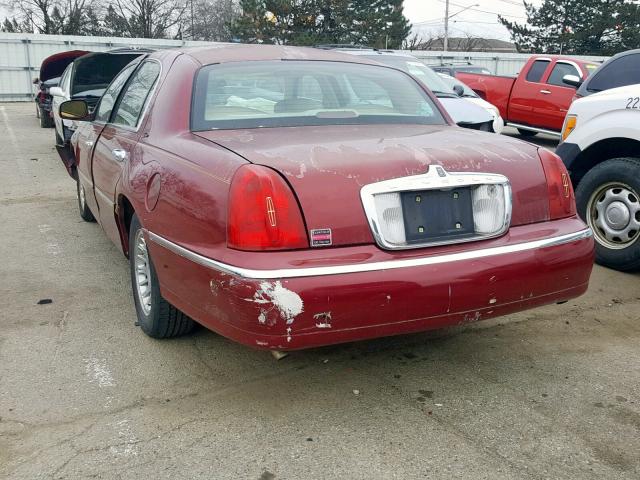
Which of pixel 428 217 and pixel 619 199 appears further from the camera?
pixel 619 199

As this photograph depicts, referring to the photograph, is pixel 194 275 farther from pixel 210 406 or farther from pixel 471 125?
pixel 471 125

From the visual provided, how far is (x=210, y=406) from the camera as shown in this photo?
3002mm

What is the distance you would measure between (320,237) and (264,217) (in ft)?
0.78

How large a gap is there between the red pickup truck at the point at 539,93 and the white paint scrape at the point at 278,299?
36.7ft

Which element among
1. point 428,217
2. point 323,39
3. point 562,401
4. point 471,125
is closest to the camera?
point 428,217

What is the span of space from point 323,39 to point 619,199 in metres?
38.1

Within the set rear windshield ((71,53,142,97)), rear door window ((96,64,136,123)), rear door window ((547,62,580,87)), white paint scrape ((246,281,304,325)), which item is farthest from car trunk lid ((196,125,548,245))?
rear door window ((547,62,580,87))

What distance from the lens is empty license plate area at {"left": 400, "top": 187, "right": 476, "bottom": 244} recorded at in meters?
2.79

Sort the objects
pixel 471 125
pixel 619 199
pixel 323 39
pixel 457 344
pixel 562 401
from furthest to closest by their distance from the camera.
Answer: pixel 323 39, pixel 471 125, pixel 619 199, pixel 457 344, pixel 562 401

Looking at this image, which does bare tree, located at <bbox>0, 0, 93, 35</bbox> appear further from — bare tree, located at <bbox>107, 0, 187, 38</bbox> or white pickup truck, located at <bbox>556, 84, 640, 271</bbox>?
white pickup truck, located at <bbox>556, 84, 640, 271</bbox>

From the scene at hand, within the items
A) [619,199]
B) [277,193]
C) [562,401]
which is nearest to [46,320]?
[277,193]

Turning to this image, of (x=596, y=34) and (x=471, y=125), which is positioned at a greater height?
(x=596, y=34)

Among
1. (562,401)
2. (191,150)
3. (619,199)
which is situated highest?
(191,150)

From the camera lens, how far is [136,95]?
14.0ft
